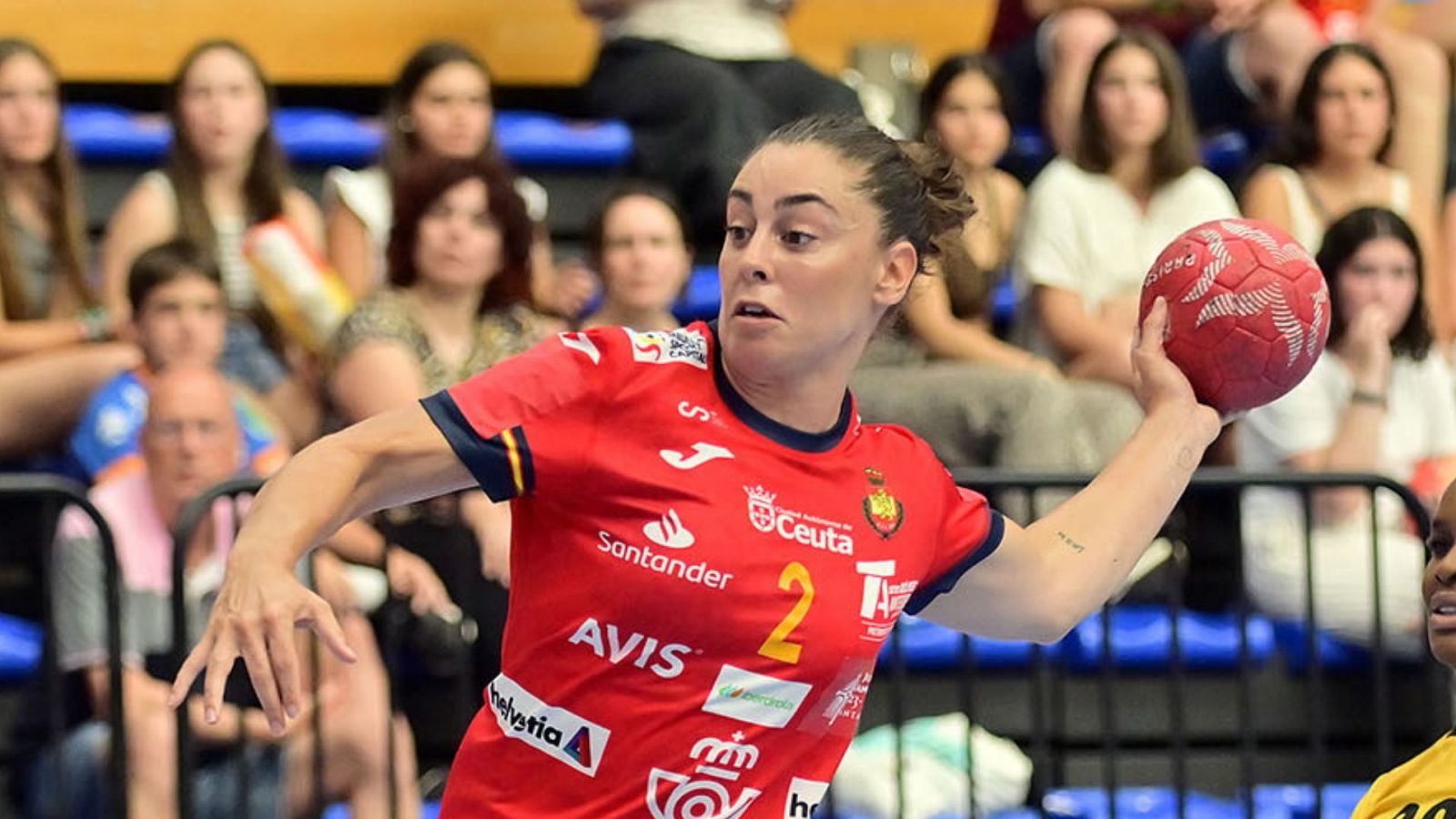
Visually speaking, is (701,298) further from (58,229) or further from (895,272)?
(895,272)

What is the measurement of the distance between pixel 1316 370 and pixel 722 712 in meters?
3.77

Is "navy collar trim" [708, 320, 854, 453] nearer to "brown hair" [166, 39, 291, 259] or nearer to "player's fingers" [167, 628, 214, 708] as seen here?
"player's fingers" [167, 628, 214, 708]

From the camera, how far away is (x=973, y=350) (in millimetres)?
7020

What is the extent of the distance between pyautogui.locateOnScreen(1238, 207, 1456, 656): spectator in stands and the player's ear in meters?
2.92

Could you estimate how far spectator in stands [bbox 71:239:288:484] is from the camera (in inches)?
243

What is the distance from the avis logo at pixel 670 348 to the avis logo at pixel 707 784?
1.70 ft

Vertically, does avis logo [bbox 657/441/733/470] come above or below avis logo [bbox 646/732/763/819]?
above

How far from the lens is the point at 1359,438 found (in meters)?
6.47

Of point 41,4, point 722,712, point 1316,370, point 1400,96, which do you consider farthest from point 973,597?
Answer: point 41,4

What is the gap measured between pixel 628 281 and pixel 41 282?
170 cm

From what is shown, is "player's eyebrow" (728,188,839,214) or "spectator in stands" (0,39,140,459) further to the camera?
"spectator in stands" (0,39,140,459)

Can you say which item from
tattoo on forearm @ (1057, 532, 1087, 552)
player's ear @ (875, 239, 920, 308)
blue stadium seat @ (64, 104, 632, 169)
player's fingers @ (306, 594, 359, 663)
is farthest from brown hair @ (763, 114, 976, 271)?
blue stadium seat @ (64, 104, 632, 169)

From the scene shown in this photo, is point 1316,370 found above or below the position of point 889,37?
below

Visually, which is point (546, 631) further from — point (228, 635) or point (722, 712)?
point (228, 635)
